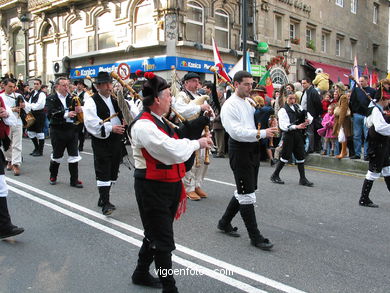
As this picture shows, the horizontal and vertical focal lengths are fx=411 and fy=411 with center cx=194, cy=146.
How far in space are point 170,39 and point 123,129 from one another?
14.7m

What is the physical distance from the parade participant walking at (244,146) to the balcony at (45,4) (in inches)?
866

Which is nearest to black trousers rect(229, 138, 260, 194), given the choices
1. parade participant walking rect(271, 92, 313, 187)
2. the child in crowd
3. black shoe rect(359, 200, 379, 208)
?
black shoe rect(359, 200, 379, 208)

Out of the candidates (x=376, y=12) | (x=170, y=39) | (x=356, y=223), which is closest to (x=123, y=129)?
(x=356, y=223)

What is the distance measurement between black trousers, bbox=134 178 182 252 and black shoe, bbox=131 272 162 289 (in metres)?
0.45

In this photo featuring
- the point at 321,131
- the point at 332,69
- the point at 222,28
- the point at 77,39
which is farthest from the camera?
the point at 332,69

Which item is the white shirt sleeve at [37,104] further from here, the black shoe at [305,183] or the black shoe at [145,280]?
the black shoe at [145,280]

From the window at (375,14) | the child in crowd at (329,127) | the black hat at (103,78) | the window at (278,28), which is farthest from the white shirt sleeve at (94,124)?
the window at (375,14)

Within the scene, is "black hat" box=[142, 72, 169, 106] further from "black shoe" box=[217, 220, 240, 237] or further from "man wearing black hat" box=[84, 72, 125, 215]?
Result: "man wearing black hat" box=[84, 72, 125, 215]

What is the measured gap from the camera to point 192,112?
570cm

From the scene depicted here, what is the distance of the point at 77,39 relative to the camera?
24.9m

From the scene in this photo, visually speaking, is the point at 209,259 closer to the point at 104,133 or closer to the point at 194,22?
the point at 104,133

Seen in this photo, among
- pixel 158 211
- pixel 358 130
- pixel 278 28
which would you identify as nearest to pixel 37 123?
pixel 358 130

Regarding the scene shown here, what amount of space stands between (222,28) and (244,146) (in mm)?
18557

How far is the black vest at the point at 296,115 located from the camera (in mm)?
8391
